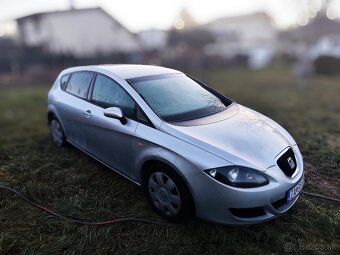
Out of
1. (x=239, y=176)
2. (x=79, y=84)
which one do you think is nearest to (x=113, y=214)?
(x=239, y=176)

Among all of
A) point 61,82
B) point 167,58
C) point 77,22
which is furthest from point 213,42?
point 61,82

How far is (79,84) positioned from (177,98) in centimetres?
168

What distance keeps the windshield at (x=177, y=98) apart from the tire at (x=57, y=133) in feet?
6.38

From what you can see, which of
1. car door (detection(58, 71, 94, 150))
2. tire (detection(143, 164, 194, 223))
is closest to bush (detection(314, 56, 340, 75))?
car door (detection(58, 71, 94, 150))

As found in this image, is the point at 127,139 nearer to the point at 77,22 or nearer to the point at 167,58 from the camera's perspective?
the point at 167,58

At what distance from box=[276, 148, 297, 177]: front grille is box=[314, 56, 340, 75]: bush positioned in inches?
604

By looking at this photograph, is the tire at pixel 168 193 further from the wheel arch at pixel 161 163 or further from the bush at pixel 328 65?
the bush at pixel 328 65

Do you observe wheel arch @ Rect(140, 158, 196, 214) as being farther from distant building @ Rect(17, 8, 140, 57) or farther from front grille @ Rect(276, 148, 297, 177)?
distant building @ Rect(17, 8, 140, 57)

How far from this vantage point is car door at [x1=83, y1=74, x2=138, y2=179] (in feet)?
11.6

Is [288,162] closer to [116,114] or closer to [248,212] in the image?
[248,212]

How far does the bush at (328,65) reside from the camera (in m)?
16.5

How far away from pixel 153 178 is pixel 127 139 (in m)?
0.53

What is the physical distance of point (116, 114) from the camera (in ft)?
11.3

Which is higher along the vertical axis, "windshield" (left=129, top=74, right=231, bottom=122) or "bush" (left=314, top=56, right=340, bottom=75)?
"windshield" (left=129, top=74, right=231, bottom=122)
